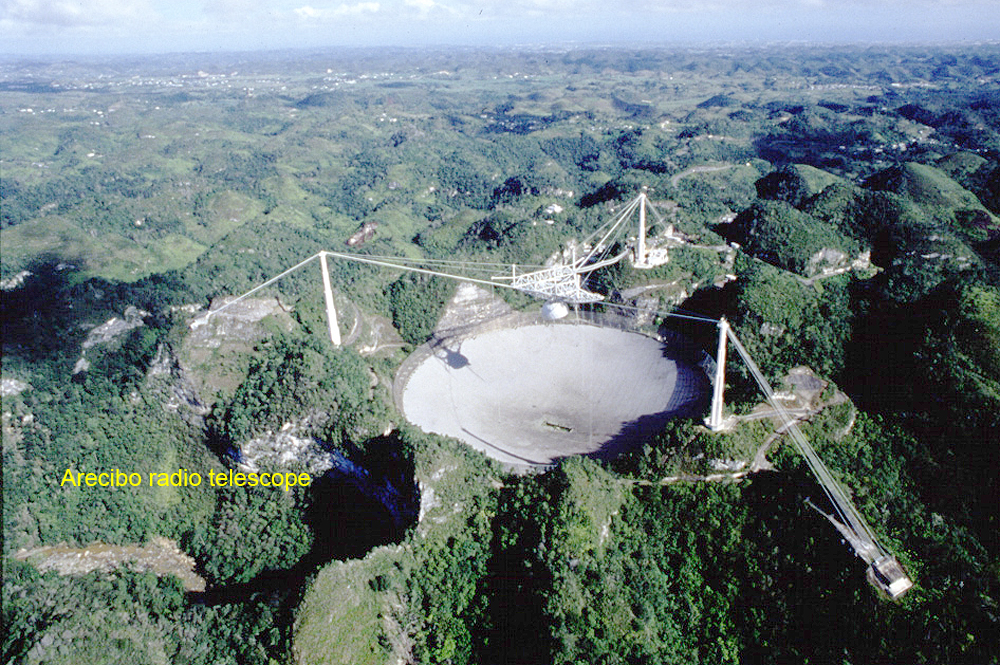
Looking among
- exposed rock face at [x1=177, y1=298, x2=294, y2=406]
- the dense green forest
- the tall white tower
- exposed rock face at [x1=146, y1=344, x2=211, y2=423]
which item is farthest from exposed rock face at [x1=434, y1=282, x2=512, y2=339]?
exposed rock face at [x1=146, y1=344, x2=211, y2=423]

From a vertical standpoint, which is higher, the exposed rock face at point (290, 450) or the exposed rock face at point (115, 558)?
the exposed rock face at point (290, 450)

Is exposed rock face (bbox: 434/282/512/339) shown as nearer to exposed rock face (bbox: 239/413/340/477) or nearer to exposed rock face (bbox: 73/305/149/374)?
exposed rock face (bbox: 239/413/340/477)

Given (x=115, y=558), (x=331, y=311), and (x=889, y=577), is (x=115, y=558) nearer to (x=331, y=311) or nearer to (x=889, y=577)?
(x=331, y=311)

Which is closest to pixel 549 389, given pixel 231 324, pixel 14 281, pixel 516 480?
pixel 516 480

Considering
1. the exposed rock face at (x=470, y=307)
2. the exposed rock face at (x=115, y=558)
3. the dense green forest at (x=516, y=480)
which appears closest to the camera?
the dense green forest at (x=516, y=480)

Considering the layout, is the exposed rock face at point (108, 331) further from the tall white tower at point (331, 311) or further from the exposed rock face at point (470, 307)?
the exposed rock face at point (470, 307)

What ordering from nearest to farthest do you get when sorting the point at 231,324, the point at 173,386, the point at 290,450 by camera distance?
the point at 290,450, the point at 173,386, the point at 231,324

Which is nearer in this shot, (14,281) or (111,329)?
(111,329)

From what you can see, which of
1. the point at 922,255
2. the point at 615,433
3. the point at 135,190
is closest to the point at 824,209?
the point at 922,255

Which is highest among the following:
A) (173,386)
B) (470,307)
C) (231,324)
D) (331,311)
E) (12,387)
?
(331,311)

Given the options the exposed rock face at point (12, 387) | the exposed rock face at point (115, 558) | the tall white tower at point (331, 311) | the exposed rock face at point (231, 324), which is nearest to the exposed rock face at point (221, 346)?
the exposed rock face at point (231, 324)
